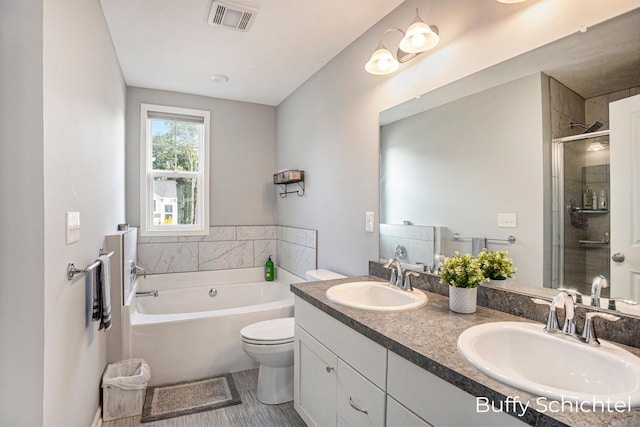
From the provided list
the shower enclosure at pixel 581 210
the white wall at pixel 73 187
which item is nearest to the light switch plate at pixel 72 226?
the white wall at pixel 73 187

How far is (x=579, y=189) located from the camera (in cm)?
119

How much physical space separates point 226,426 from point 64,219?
1.49m

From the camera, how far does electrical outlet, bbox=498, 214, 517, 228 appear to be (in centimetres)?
139

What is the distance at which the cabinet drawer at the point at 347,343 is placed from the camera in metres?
1.22

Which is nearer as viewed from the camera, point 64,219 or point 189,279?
point 64,219

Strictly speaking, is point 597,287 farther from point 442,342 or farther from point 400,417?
point 400,417

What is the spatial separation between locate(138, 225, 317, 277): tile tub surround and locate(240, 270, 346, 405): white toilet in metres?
0.84

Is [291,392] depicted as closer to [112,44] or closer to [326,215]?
[326,215]

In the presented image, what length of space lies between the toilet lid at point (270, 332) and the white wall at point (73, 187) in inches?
34.6

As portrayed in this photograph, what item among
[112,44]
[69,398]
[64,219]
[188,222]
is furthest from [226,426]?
[112,44]

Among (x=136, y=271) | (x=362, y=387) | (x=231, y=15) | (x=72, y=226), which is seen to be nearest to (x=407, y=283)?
(x=362, y=387)

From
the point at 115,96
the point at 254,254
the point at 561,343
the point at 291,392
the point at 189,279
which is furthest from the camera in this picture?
the point at 254,254

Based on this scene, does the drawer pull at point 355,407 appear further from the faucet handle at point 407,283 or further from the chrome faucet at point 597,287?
the chrome faucet at point 597,287

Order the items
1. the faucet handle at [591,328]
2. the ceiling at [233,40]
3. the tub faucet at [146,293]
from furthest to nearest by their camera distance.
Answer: the tub faucet at [146,293]
the ceiling at [233,40]
the faucet handle at [591,328]
